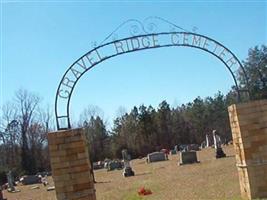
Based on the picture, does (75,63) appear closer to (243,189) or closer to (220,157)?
(243,189)

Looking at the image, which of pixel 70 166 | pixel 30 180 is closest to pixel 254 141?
pixel 70 166

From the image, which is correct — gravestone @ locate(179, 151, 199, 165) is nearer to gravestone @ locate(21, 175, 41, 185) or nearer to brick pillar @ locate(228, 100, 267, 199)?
gravestone @ locate(21, 175, 41, 185)

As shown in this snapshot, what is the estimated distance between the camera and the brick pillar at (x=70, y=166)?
10086mm

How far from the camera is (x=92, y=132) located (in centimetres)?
7694

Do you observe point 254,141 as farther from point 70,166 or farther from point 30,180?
point 30,180

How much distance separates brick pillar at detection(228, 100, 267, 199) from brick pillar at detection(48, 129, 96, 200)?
382cm

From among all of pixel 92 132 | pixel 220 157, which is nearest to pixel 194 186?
pixel 220 157

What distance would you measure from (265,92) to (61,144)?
168ft

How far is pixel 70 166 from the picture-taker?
33.2 ft

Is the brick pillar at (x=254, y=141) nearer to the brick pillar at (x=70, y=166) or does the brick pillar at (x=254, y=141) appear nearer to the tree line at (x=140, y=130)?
the brick pillar at (x=70, y=166)

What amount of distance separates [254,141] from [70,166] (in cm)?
443

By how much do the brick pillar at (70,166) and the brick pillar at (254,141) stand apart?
3819 mm

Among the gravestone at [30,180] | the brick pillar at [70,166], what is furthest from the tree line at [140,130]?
the brick pillar at [70,166]

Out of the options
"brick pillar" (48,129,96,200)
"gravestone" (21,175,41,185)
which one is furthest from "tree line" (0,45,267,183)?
"brick pillar" (48,129,96,200)
